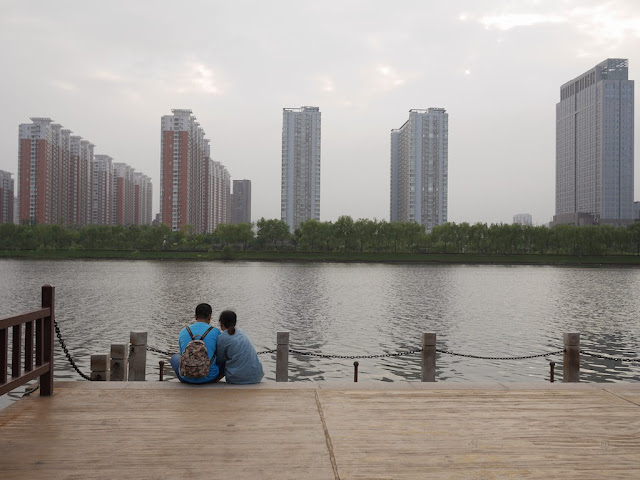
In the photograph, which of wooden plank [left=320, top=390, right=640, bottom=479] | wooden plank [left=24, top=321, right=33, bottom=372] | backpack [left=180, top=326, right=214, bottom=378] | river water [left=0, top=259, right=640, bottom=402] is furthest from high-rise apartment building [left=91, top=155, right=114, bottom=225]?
wooden plank [left=320, top=390, right=640, bottom=479]

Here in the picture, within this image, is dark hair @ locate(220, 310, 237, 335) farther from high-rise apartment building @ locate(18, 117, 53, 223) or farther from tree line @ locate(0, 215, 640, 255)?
high-rise apartment building @ locate(18, 117, 53, 223)

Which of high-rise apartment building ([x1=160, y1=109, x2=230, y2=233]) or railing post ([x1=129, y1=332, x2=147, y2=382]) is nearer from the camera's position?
railing post ([x1=129, y1=332, x2=147, y2=382])

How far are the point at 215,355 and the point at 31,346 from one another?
98.3 inches

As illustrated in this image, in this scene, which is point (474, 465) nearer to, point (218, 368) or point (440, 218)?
point (218, 368)

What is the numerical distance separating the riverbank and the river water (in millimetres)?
54692

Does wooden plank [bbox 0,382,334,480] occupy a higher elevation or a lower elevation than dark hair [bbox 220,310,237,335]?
lower

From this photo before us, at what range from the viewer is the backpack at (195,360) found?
7.48 metres

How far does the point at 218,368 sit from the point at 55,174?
165 meters

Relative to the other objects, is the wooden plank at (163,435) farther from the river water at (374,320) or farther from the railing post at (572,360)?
the river water at (374,320)

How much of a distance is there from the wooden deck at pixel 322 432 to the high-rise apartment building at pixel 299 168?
16642 centimetres

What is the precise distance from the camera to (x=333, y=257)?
107 m

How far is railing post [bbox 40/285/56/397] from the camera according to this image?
21.9ft

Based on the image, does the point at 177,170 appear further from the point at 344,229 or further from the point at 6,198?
the point at 6,198

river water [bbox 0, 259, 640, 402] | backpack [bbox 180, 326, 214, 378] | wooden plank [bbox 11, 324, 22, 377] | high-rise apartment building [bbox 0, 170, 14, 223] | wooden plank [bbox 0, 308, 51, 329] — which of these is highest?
high-rise apartment building [bbox 0, 170, 14, 223]
